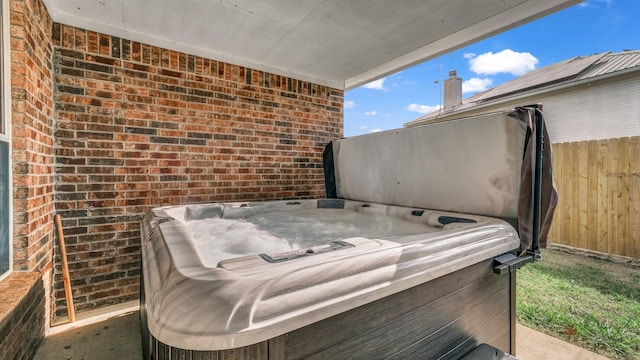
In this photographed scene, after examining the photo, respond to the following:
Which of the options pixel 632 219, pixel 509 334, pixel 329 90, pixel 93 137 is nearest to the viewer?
pixel 509 334

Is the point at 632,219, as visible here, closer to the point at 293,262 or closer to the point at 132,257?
the point at 293,262

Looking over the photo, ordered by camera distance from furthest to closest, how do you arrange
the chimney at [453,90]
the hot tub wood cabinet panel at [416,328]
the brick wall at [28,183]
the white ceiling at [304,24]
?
the chimney at [453,90] → the white ceiling at [304,24] → the brick wall at [28,183] → the hot tub wood cabinet panel at [416,328]

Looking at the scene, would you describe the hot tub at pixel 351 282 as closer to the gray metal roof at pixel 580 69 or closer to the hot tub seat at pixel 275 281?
the hot tub seat at pixel 275 281

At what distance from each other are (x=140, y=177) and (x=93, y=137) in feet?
1.63

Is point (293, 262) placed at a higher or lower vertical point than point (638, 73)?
lower

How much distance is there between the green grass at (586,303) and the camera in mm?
1881

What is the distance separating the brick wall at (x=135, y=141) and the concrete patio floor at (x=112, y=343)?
31 cm

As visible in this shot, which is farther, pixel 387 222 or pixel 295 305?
pixel 387 222

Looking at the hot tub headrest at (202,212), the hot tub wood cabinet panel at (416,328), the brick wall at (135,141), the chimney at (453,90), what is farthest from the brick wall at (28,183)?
the chimney at (453,90)

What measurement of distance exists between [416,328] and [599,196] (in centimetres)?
415

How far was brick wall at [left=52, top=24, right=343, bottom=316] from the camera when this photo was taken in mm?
2344

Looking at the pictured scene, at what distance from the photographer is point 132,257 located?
8.53 ft

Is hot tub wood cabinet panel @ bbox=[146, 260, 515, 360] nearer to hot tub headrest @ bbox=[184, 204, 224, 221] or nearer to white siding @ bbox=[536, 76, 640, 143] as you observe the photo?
hot tub headrest @ bbox=[184, 204, 224, 221]

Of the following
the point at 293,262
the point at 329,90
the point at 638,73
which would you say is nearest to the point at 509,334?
the point at 293,262
